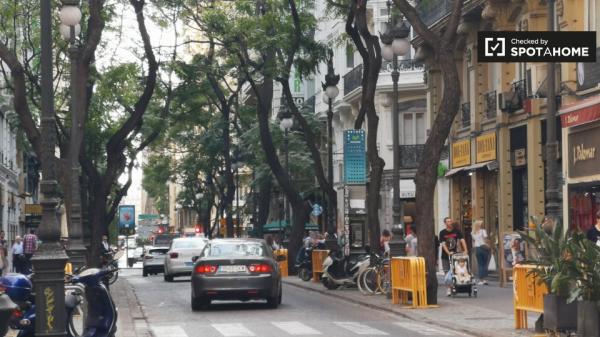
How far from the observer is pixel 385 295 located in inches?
1161

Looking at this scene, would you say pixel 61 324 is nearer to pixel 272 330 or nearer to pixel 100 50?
pixel 272 330

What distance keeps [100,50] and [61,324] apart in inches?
1012

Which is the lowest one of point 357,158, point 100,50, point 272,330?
point 272,330

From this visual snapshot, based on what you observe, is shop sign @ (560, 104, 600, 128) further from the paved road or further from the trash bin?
the trash bin

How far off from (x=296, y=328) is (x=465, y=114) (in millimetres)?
22867

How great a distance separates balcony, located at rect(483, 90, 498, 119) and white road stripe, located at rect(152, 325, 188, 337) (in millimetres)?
19597

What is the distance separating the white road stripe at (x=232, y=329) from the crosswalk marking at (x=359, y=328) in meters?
1.56

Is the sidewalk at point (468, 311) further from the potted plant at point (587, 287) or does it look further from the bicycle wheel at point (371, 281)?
A: the potted plant at point (587, 287)

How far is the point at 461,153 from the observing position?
42.9 meters

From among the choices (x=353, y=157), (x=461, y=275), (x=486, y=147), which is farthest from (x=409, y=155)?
(x=461, y=275)

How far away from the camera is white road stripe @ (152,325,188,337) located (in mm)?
20041

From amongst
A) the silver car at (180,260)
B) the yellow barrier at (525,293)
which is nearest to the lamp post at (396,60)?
the yellow barrier at (525,293)

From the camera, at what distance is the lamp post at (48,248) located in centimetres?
1516

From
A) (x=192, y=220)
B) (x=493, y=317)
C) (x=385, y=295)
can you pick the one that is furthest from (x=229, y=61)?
(x=192, y=220)
